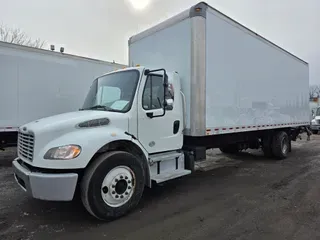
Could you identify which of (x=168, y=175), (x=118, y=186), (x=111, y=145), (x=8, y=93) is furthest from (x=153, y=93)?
(x=8, y=93)

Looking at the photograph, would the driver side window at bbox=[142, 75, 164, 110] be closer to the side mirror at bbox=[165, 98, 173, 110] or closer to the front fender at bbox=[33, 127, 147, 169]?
the side mirror at bbox=[165, 98, 173, 110]

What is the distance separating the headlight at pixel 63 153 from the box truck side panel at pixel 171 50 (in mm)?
2225

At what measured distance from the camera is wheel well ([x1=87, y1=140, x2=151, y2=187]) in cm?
382

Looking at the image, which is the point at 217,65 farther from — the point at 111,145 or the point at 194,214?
the point at 194,214

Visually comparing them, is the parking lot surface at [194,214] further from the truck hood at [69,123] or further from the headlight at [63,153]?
the truck hood at [69,123]

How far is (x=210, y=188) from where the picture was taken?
5375mm

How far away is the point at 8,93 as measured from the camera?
23.7ft

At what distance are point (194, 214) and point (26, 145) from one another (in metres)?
2.88

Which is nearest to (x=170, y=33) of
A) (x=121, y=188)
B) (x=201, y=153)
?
(x=201, y=153)

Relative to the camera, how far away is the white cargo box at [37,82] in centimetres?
721

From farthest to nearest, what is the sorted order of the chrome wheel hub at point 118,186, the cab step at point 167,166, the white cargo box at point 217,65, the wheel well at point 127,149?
the white cargo box at point 217,65 < the cab step at point 167,166 < the wheel well at point 127,149 < the chrome wheel hub at point 118,186

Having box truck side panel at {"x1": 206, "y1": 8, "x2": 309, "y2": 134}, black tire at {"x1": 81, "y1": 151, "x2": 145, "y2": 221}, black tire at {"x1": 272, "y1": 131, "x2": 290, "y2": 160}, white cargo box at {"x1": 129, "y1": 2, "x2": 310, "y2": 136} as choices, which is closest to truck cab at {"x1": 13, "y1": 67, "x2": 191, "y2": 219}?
black tire at {"x1": 81, "y1": 151, "x2": 145, "y2": 221}

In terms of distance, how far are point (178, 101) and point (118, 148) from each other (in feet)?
5.41

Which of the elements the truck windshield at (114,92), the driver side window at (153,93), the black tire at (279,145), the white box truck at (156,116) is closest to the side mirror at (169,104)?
the white box truck at (156,116)
